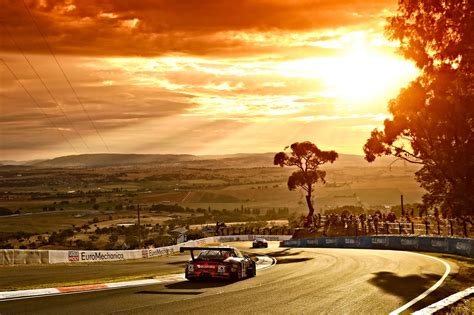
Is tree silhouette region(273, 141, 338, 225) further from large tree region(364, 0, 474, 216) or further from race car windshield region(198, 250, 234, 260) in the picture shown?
race car windshield region(198, 250, 234, 260)

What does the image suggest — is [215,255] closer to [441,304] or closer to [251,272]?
[251,272]

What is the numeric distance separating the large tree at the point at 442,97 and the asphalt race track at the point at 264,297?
359 inches

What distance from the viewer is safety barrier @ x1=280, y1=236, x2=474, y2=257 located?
3581 cm

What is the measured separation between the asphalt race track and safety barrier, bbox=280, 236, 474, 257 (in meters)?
12.4

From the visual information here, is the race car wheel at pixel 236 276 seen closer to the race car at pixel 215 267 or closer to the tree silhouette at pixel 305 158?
the race car at pixel 215 267

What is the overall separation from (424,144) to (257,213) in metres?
139

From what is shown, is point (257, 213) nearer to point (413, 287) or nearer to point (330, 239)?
point (330, 239)

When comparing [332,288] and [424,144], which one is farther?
[424,144]

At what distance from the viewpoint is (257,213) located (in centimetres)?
18112

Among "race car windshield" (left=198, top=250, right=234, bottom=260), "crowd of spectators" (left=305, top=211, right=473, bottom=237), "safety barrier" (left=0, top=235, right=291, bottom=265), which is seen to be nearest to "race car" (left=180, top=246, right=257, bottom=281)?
"race car windshield" (left=198, top=250, right=234, bottom=260)

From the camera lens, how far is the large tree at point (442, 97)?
23.6 metres

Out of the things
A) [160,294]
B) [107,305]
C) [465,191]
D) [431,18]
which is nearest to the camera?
[107,305]

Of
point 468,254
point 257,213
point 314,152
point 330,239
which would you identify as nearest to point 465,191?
point 468,254

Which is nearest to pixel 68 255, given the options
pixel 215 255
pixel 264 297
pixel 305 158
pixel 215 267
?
pixel 215 255
